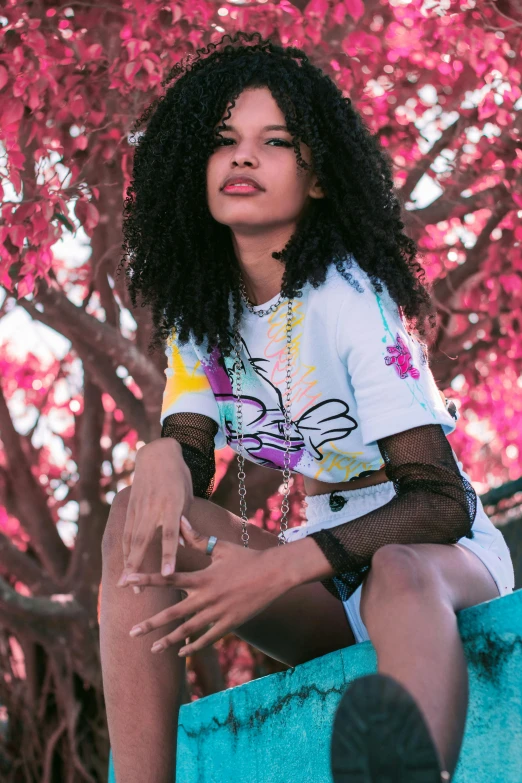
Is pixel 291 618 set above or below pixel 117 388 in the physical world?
below

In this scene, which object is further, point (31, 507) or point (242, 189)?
point (31, 507)

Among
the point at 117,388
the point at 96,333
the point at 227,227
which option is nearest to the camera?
the point at 227,227

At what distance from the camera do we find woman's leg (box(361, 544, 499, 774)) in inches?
56.7

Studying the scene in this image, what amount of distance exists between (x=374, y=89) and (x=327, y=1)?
77cm

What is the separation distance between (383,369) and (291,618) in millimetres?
583

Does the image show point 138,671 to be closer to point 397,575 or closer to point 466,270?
point 397,575

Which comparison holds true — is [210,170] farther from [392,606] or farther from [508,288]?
[508,288]

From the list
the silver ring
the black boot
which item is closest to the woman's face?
the silver ring

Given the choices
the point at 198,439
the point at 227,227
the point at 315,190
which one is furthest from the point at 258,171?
the point at 198,439

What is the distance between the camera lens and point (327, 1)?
11.5ft

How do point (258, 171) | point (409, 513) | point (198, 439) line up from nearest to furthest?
1. point (409, 513)
2. point (258, 171)
3. point (198, 439)

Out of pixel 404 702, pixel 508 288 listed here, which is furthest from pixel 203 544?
pixel 508 288

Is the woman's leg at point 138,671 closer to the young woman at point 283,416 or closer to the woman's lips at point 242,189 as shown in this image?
the young woman at point 283,416

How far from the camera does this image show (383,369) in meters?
1.90
